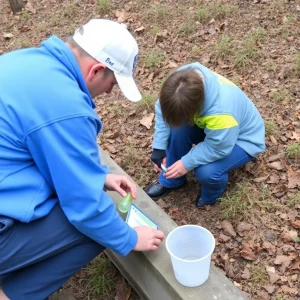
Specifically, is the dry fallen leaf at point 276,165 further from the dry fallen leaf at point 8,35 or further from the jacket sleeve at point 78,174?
the dry fallen leaf at point 8,35

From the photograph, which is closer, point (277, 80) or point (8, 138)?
point (8, 138)

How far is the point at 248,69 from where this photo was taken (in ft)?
12.8

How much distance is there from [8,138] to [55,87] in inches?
11.0

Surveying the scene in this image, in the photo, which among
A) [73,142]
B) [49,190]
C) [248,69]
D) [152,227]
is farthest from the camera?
[248,69]

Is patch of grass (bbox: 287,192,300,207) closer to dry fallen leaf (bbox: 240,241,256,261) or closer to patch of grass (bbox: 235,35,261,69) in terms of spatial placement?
dry fallen leaf (bbox: 240,241,256,261)

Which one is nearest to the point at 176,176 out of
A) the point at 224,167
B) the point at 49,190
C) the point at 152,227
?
the point at 224,167

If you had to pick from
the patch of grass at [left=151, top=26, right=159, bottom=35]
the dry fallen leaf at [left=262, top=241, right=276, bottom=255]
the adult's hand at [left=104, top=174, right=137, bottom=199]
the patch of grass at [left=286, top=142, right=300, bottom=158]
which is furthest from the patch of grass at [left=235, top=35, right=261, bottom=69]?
the adult's hand at [left=104, top=174, right=137, bottom=199]

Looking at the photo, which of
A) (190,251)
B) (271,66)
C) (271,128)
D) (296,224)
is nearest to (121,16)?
(271,66)

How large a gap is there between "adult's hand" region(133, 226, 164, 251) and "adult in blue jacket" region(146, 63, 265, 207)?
24.3 inches

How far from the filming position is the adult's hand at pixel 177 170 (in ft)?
8.95

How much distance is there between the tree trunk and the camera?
18.1 ft

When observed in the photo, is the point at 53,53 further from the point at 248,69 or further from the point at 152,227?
the point at 248,69

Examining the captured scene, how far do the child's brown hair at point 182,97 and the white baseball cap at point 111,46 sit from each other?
477 mm

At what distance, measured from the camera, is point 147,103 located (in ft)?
12.3
